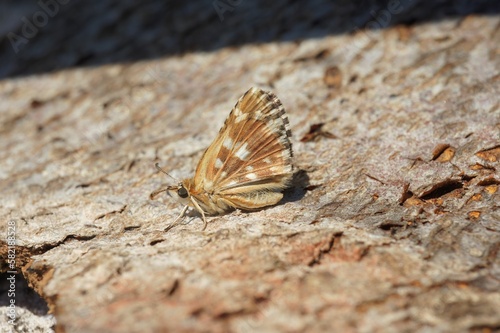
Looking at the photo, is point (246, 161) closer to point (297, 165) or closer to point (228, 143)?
point (228, 143)

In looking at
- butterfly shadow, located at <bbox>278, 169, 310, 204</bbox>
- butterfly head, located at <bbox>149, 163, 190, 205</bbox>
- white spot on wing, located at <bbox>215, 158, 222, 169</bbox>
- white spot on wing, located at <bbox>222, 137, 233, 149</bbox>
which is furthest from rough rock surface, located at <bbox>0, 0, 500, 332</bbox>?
white spot on wing, located at <bbox>222, 137, 233, 149</bbox>

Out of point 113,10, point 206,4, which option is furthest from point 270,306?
point 113,10

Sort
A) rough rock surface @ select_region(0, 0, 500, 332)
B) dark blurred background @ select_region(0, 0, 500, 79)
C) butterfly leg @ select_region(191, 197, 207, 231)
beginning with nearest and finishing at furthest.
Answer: rough rock surface @ select_region(0, 0, 500, 332) → butterfly leg @ select_region(191, 197, 207, 231) → dark blurred background @ select_region(0, 0, 500, 79)

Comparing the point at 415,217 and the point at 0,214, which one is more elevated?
the point at 0,214

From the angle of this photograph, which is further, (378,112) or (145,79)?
(145,79)

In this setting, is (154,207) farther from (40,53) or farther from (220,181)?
(40,53)

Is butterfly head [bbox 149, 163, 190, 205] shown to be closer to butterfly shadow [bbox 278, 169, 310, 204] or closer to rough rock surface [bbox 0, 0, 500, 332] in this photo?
→ rough rock surface [bbox 0, 0, 500, 332]

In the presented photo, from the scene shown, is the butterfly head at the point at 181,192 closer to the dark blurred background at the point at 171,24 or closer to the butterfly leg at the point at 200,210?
the butterfly leg at the point at 200,210
